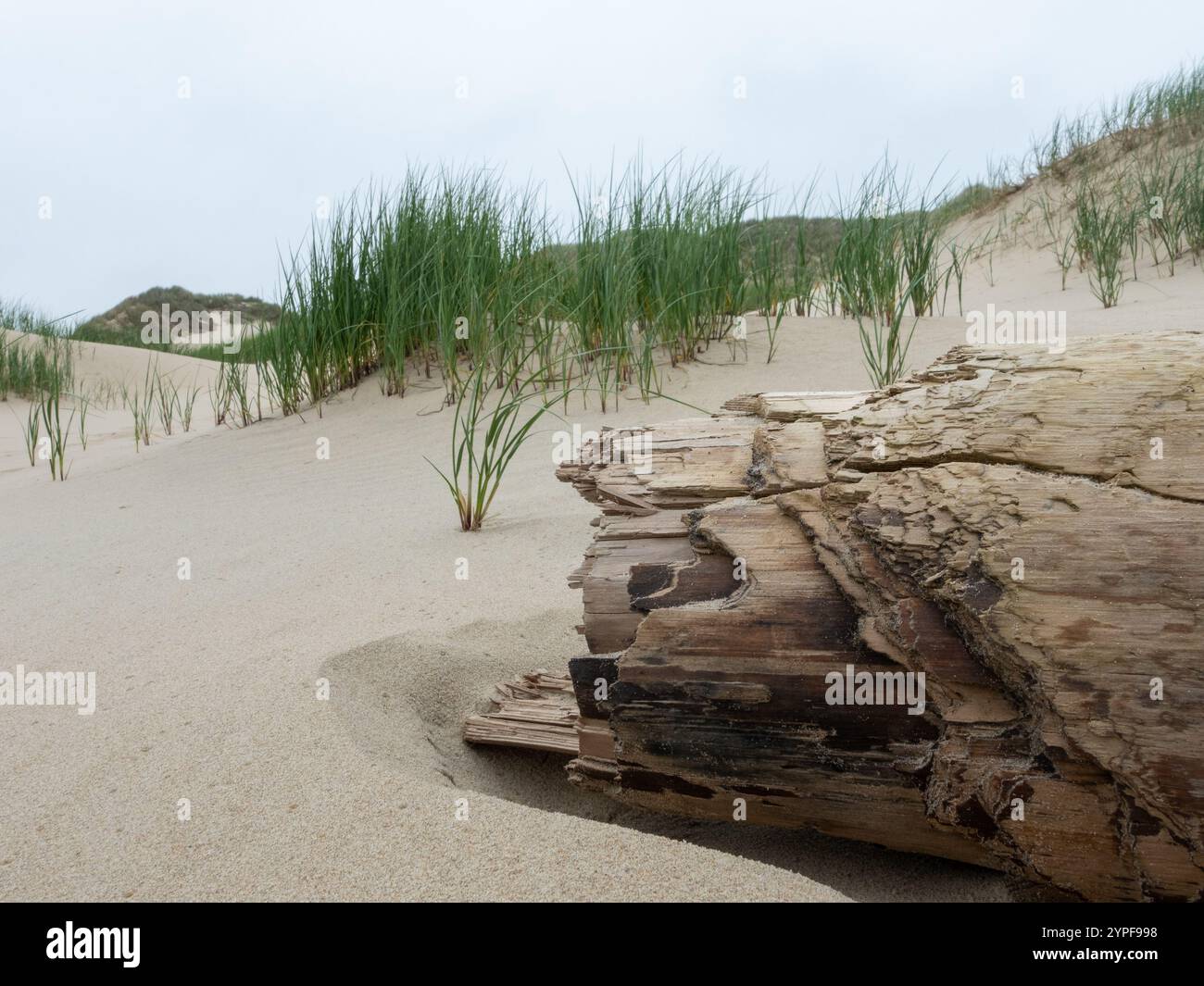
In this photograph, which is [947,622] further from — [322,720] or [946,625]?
[322,720]

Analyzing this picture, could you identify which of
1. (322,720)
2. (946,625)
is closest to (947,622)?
(946,625)

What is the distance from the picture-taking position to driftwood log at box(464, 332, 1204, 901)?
1.36 m

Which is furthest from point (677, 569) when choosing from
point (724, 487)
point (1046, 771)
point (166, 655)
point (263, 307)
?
point (263, 307)

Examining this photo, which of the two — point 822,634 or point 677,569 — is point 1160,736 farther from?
point 677,569

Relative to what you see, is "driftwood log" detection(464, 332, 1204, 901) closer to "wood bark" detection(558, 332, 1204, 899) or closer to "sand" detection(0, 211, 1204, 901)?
"wood bark" detection(558, 332, 1204, 899)

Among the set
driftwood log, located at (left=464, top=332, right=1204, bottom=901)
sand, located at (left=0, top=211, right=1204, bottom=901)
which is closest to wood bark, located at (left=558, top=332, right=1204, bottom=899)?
driftwood log, located at (left=464, top=332, right=1204, bottom=901)

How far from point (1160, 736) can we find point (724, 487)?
2.69 feet

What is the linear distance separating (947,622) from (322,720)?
1.25m

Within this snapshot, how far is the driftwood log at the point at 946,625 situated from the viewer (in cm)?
136

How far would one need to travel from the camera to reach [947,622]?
1.48 m

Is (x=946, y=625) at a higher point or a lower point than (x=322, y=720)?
higher

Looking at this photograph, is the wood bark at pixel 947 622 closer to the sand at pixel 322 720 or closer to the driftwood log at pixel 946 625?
the driftwood log at pixel 946 625

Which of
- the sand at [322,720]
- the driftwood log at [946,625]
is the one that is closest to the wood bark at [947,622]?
the driftwood log at [946,625]
